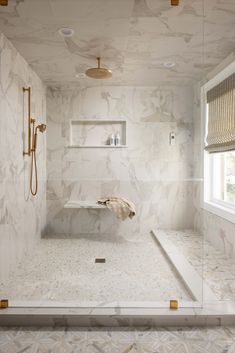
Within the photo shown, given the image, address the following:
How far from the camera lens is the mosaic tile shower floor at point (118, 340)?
1.48 meters

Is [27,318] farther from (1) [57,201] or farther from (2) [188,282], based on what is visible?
(2) [188,282]

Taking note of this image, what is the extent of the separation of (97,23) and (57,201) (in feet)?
4.84

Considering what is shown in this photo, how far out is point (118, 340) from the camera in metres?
1.57

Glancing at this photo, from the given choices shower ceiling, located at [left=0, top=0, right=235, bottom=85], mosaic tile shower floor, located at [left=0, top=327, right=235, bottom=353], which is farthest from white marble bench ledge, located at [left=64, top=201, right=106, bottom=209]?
shower ceiling, located at [left=0, top=0, right=235, bottom=85]

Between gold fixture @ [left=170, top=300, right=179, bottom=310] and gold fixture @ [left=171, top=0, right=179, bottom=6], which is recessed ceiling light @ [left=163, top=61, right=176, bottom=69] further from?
gold fixture @ [left=170, top=300, right=179, bottom=310]

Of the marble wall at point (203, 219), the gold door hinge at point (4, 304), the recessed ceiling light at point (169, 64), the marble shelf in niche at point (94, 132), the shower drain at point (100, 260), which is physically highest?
the recessed ceiling light at point (169, 64)

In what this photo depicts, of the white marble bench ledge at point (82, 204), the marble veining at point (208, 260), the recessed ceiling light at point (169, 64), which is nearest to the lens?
the marble veining at point (208, 260)

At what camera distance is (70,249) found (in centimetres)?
239

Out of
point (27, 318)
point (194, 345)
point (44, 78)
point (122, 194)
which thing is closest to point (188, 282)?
point (194, 345)

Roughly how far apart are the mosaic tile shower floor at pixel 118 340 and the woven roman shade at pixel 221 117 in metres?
1.50

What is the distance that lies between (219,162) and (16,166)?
1921 mm

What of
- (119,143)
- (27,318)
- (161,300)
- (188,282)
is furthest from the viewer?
(119,143)

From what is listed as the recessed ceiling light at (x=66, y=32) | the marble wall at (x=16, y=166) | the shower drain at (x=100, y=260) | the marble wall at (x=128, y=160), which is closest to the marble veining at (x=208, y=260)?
the marble wall at (x=128, y=160)

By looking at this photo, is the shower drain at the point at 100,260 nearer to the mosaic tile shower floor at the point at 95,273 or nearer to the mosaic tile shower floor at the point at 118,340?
the mosaic tile shower floor at the point at 95,273
